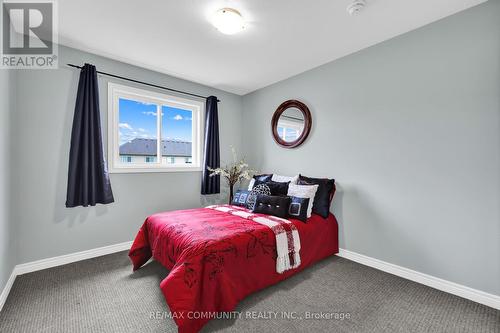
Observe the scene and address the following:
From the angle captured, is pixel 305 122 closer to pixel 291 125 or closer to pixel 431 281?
pixel 291 125

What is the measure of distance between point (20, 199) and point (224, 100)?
3.14 meters

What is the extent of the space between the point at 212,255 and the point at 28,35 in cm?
308

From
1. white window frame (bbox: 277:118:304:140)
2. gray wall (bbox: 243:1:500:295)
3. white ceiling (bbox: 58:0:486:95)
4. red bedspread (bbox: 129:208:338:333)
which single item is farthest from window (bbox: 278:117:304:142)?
red bedspread (bbox: 129:208:338:333)

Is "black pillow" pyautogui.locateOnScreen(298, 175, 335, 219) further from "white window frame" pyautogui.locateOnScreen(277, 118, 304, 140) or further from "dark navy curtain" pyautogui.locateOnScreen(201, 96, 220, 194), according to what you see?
"dark navy curtain" pyautogui.locateOnScreen(201, 96, 220, 194)

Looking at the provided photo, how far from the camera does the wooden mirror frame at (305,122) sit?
3357mm

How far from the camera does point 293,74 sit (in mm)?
3533

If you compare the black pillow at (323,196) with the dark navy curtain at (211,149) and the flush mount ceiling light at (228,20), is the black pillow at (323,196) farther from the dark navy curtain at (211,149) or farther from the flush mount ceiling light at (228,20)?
the flush mount ceiling light at (228,20)

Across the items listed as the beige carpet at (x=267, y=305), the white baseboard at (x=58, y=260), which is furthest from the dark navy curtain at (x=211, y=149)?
the beige carpet at (x=267, y=305)

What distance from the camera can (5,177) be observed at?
6.76ft

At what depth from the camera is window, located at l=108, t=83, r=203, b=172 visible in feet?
10.1

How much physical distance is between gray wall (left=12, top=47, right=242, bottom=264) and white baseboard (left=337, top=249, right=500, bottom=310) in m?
3.01

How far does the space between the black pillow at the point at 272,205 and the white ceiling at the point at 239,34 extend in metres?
1.82

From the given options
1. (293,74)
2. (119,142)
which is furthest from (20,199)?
(293,74)

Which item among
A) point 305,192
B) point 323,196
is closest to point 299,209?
point 305,192
